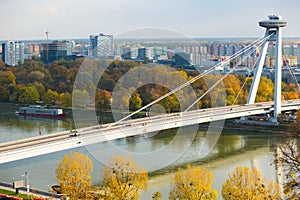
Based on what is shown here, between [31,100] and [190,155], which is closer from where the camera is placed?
[190,155]

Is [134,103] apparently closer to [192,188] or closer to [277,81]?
[277,81]

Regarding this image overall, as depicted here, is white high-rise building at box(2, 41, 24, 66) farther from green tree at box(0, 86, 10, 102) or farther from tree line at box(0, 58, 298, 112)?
green tree at box(0, 86, 10, 102)

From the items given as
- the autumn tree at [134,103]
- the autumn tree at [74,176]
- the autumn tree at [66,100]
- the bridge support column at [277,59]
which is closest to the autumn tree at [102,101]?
the autumn tree at [134,103]

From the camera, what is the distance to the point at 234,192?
14.6 ft

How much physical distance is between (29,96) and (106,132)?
22.1 feet

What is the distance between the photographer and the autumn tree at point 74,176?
15.1ft

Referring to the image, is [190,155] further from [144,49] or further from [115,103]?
[144,49]

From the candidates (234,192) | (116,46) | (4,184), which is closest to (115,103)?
(4,184)

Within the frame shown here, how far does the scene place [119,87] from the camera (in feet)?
37.7

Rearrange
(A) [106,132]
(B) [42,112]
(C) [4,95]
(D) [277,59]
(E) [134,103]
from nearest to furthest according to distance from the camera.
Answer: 1. (A) [106,132]
2. (D) [277,59]
3. (E) [134,103]
4. (B) [42,112]
5. (C) [4,95]

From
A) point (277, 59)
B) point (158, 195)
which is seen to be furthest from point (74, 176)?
point (277, 59)

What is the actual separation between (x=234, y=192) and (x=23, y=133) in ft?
16.5

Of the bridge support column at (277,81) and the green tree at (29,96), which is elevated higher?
the bridge support column at (277,81)

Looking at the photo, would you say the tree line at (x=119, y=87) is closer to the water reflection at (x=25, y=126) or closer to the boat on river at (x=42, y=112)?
the boat on river at (x=42, y=112)
